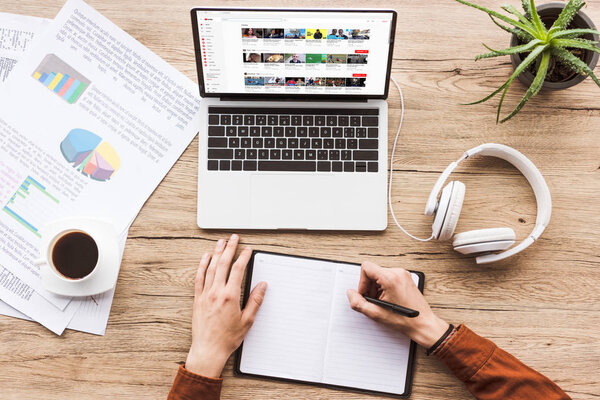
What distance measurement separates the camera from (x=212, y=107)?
0.94 meters

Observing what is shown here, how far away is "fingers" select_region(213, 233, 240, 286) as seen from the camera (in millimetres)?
923

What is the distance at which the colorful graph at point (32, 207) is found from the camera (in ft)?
3.12

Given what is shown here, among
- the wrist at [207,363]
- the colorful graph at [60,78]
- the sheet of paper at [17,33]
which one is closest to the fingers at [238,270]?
the wrist at [207,363]

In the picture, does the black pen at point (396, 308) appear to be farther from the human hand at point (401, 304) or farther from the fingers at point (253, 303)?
the fingers at point (253, 303)

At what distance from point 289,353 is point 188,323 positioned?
21cm

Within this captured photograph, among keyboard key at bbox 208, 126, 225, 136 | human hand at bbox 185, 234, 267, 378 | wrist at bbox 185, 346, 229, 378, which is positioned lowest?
wrist at bbox 185, 346, 229, 378

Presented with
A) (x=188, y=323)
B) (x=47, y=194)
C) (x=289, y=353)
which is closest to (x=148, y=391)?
(x=188, y=323)

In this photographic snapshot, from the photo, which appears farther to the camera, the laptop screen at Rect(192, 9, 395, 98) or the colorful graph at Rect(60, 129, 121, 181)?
the colorful graph at Rect(60, 129, 121, 181)

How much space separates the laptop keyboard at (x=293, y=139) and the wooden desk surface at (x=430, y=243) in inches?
2.8

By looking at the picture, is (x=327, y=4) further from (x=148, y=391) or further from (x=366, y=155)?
(x=148, y=391)

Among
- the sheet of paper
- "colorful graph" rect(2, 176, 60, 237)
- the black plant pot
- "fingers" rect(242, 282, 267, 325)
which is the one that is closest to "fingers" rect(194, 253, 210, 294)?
"fingers" rect(242, 282, 267, 325)

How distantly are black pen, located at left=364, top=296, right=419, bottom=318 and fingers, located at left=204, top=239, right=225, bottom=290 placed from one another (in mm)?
304

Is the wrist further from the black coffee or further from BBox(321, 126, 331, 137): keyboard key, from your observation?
BBox(321, 126, 331, 137): keyboard key

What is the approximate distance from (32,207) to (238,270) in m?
0.44
